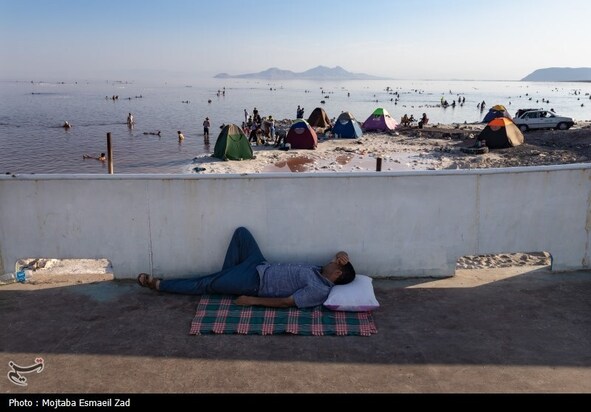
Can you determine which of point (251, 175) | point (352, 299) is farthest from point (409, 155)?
point (352, 299)

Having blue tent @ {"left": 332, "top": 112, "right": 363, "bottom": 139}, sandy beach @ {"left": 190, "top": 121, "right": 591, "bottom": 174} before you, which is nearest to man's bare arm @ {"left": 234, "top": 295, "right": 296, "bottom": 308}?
sandy beach @ {"left": 190, "top": 121, "right": 591, "bottom": 174}

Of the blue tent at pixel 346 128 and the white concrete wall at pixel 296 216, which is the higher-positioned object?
the blue tent at pixel 346 128

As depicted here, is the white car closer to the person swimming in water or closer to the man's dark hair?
the person swimming in water

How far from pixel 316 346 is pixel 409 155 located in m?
20.4

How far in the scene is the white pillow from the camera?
203 inches

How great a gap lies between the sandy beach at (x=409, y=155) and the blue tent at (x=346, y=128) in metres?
0.56

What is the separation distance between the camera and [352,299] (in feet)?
17.0

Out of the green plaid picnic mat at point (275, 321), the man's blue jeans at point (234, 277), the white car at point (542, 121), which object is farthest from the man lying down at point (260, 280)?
the white car at point (542, 121)

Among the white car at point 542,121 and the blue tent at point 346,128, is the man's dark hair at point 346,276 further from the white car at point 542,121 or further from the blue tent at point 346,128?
the white car at point 542,121

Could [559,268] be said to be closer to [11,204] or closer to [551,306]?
[551,306]

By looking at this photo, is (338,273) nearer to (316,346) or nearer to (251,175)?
(316,346)

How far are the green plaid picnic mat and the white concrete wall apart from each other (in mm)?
938

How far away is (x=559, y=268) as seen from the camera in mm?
6238

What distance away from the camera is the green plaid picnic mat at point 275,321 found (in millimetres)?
4723
